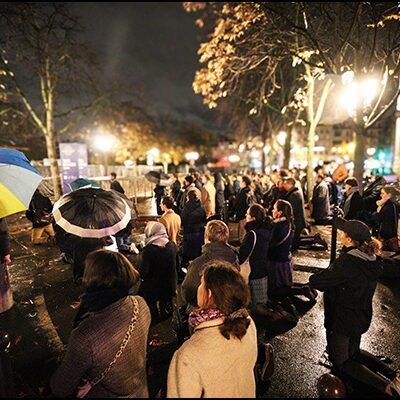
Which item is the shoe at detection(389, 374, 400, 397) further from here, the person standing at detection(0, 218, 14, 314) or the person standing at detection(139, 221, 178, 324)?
the person standing at detection(0, 218, 14, 314)

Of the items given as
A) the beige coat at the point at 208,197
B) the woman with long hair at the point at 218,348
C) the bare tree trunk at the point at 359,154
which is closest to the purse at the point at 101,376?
the woman with long hair at the point at 218,348

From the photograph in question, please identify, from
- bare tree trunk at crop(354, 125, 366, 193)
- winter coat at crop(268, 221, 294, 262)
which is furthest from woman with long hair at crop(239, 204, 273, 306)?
bare tree trunk at crop(354, 125, 366, 193)

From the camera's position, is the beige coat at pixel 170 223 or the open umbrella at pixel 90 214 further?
the beige coat at pixel 170 223

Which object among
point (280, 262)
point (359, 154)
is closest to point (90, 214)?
point (280, 262)

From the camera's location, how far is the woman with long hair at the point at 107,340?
6.63 ft

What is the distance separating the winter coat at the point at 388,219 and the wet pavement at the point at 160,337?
1313mm

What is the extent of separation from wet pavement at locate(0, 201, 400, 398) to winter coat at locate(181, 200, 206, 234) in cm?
249

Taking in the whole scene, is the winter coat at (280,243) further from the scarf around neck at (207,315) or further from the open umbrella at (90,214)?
the scarf around neck at (207,315)

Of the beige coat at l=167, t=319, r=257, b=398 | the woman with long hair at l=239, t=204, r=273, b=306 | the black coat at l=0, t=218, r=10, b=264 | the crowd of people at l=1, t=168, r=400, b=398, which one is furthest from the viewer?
the black coat at l=0, t=218, r=10, b=264

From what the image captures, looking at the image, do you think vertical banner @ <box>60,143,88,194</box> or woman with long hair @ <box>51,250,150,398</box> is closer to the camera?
woman with long hair @ <box>51,250,150,398</box>

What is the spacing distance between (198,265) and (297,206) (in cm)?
531

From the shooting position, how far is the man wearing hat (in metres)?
3.19

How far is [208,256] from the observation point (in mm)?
3750

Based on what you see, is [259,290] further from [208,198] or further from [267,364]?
[208,198]
